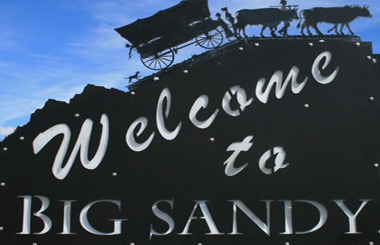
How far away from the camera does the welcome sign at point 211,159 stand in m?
4.16

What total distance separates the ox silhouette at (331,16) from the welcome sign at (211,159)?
0.28 metres

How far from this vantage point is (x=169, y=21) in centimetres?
447

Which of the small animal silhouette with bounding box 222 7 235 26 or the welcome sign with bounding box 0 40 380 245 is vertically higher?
the small animal silhouette with bounding box 222 7 235 26

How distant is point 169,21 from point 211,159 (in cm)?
133

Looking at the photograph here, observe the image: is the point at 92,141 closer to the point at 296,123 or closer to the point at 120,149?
the point at 120,149

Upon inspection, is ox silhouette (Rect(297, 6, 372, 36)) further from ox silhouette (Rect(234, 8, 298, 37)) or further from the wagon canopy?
the wagon canopy

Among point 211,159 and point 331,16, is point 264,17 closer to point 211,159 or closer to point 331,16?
point 331,16

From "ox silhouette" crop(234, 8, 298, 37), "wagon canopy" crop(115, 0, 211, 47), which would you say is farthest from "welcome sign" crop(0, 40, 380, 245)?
"wagon canopy" crop(115, 0, 211, 47)

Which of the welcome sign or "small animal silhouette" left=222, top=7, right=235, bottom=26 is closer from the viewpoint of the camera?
the welcome sign

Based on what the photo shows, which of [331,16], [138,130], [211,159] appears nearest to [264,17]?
[331,16]

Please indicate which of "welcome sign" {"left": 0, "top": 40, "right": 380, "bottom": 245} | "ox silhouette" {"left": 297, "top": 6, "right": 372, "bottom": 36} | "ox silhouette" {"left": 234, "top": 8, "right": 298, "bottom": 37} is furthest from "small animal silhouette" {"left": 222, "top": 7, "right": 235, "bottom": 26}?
"ox silhouette" {"left": 297, "top": 6, "right": 372, "bottom": 36}

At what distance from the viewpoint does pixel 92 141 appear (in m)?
4.25

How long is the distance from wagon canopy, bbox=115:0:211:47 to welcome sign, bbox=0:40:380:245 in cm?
43

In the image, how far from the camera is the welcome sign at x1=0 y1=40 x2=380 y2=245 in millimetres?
4164
